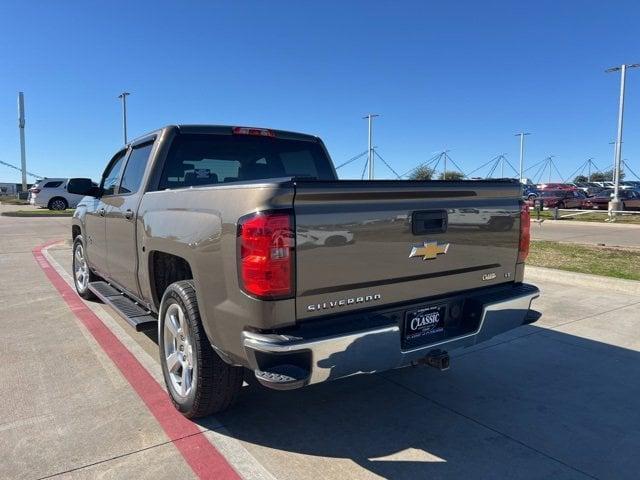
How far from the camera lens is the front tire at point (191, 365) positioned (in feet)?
10.4

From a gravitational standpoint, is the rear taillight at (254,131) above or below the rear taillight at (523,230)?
above

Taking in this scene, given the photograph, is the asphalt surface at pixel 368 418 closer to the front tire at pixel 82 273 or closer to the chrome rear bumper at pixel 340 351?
the chrome rear bumper at pixel 340 351

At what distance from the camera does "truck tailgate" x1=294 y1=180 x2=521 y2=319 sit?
2.70 metres

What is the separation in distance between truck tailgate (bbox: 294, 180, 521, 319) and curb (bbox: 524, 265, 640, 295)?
444cm

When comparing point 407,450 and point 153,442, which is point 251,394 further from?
point 407,450

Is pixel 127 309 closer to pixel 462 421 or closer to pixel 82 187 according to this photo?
pixel 82 187

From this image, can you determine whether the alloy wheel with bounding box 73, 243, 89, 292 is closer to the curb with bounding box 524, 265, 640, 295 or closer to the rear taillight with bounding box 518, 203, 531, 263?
the rear taillight with bounding box 518, 203, 531, 263

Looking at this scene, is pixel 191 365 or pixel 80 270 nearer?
pixel 191 365

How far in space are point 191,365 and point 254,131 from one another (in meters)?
2.21

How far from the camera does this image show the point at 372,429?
10.9 ft

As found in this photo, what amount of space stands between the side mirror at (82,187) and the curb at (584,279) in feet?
21.4

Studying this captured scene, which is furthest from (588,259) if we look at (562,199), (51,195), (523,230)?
(51,195)

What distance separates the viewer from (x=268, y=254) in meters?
2.59

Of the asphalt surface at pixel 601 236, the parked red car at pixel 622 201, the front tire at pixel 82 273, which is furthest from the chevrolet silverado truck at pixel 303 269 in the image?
the parked red car at pixel 622 201
